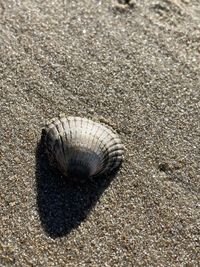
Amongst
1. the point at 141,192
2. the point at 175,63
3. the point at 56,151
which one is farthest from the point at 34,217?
the point at 175,63

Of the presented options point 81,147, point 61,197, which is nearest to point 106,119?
point 81,147

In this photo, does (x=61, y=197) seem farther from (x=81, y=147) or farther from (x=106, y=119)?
(x=106, y=119)

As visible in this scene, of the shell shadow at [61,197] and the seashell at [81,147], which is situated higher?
the seashell at [81,147]

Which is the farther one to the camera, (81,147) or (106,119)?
(106,119)

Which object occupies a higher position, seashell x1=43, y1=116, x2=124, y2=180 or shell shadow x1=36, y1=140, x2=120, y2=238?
seashell x1=43, y1=116, x2=124, y2=180
